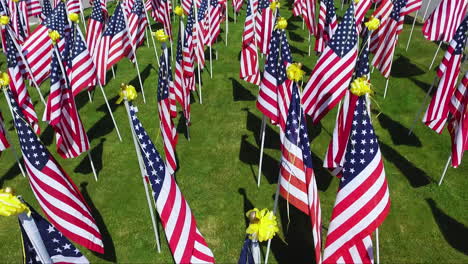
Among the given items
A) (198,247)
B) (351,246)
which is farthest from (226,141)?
(351,246)

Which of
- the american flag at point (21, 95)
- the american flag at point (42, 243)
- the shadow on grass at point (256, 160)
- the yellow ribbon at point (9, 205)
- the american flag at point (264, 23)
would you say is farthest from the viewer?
the american flag at point (264, 23)

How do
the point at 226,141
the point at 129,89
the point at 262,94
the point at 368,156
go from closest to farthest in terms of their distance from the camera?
1. the point at 368,156
2. the point at 129,89
3. the point at 262,94
4. the point at 226,141

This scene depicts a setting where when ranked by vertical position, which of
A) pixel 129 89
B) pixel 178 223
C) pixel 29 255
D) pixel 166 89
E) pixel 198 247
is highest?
pixel 129 89

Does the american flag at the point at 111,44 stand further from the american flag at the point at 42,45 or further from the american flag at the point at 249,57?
the american flag at the point at 249,57

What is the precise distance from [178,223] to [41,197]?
2.87m

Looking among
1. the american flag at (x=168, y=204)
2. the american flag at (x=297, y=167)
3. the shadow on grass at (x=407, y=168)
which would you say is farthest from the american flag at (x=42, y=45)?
the shadow on grass at (x=407, y=168)

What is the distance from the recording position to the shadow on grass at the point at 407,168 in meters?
11.7

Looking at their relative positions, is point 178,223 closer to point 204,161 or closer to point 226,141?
point 204,161

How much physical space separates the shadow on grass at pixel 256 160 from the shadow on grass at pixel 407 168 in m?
4.31

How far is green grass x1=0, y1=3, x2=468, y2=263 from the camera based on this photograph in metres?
9.70

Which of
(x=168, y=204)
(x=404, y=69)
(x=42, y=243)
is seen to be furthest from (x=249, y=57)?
(x=42, y=243)

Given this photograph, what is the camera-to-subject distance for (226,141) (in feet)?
46.3

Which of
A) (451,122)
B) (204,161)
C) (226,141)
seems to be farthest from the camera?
(226,141)

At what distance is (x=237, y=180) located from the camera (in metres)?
12.0
